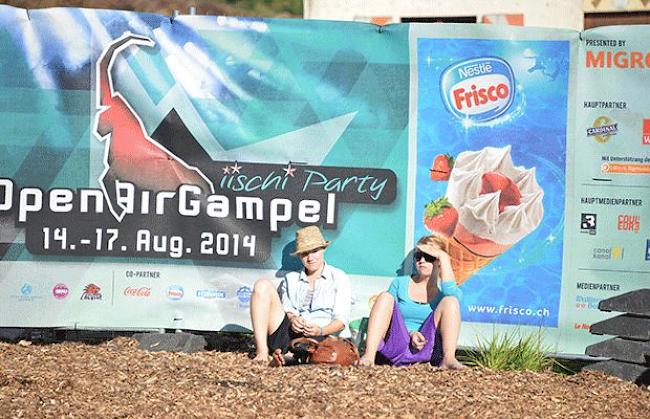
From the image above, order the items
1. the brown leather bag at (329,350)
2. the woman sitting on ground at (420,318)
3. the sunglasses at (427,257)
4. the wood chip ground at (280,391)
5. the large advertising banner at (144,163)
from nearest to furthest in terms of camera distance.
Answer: the wood chip ground at (280,391)
the brown leather bag at (329,350)
the woman sitting on ground at (420,318)
the sunglasses at (427,257)
the large advertising banner at (144,163)

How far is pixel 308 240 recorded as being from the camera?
8773mm

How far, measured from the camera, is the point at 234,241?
9117 millimetres

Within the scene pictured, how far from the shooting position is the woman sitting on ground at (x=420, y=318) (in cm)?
849

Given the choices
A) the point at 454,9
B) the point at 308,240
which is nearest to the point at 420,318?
the point at 308,240

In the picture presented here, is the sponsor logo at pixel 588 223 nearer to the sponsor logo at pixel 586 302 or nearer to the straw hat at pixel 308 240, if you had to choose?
the sponsor logo at pixel 586 302

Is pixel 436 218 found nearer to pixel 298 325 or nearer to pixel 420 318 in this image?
pixel 420 318

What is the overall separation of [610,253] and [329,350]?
2.12 metres

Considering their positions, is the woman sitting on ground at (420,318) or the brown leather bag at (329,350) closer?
the brown leather bag at (329,350)

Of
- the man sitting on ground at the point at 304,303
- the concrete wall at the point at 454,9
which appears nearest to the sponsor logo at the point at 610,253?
the man sitting on ground at the point at 304,303

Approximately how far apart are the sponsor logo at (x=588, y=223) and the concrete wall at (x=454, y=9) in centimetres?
424

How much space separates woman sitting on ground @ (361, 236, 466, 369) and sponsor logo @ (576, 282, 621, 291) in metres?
0.87

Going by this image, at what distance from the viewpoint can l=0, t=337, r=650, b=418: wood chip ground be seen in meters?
7.10

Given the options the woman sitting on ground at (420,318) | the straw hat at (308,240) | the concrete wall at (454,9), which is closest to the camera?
the woman sitting on ground at (420,318)

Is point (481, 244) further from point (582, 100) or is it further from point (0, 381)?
point (0, 381)
